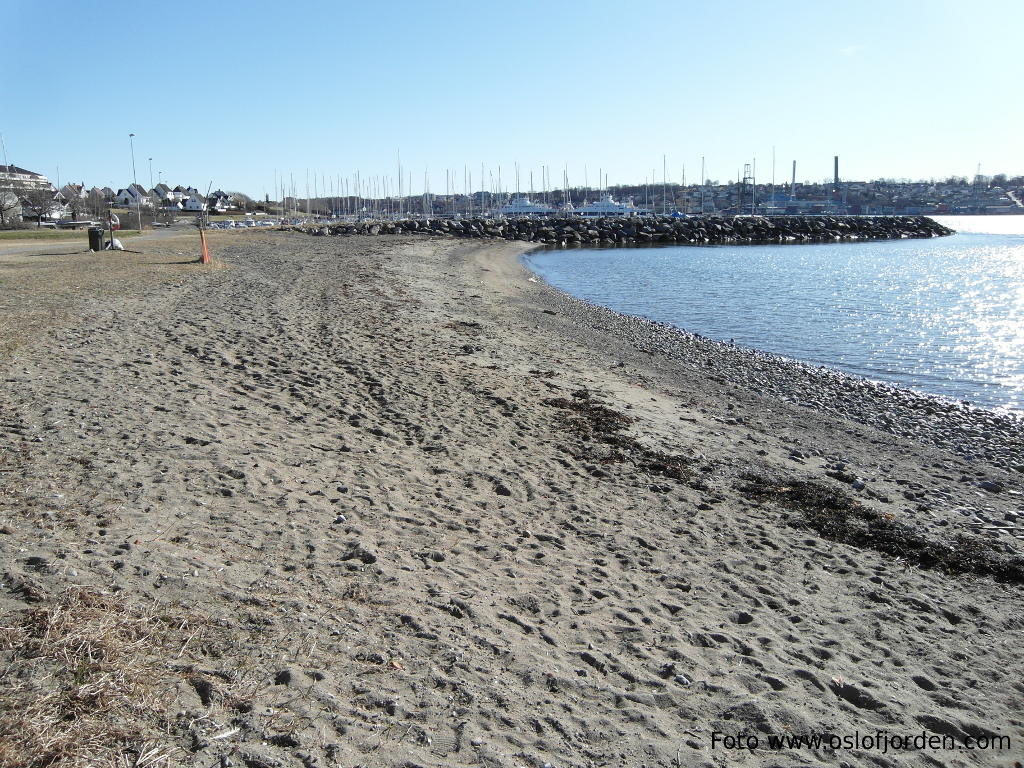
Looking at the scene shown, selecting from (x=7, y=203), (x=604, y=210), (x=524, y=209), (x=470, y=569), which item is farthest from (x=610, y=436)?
(x=604, y=210)

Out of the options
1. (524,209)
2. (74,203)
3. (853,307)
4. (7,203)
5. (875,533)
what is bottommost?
(875,533)

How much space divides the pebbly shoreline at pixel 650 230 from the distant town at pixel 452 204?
2165 cm

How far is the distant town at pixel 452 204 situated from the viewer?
65.6 metres

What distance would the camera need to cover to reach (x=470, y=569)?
5.44 meters

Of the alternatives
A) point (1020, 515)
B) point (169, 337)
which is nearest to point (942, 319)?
point (1020, 515)

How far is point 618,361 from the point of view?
1547 cm

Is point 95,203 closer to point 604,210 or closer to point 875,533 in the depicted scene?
point 604,210

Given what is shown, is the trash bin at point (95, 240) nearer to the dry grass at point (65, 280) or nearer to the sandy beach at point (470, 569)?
the dry grass at point (65, 280)

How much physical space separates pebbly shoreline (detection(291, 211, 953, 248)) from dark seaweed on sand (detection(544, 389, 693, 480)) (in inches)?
2330

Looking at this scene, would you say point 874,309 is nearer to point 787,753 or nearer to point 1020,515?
point 1020,515

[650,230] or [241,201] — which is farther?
[241,201]

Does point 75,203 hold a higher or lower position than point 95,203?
lower

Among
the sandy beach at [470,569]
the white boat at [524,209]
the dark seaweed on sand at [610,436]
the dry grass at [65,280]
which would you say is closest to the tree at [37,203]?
the dry grass at [65,280]

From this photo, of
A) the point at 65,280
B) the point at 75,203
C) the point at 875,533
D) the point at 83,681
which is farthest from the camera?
the point at 75,203
